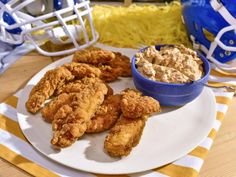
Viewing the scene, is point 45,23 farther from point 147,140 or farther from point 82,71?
point 147,140

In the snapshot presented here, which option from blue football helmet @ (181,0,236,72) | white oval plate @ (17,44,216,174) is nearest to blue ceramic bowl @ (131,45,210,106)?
white oval plate @ (17,44,216,174)

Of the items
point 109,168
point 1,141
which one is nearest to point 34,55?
point 1,141

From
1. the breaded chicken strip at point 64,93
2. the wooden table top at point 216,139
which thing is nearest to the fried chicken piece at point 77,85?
the breaded chicken strip at point 64,93

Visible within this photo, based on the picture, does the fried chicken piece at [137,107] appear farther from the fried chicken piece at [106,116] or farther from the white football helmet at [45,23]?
the white football helmet at [45,23]

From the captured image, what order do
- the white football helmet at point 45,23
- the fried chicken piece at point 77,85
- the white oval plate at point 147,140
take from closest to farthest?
the white oval plate at point 147,140 < the fried chicken piece at point 77,85 < the white football helmet at point 45,23

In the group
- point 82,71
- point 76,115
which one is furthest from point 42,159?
point 82,71

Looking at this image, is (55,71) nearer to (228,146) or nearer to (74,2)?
(74,2)
